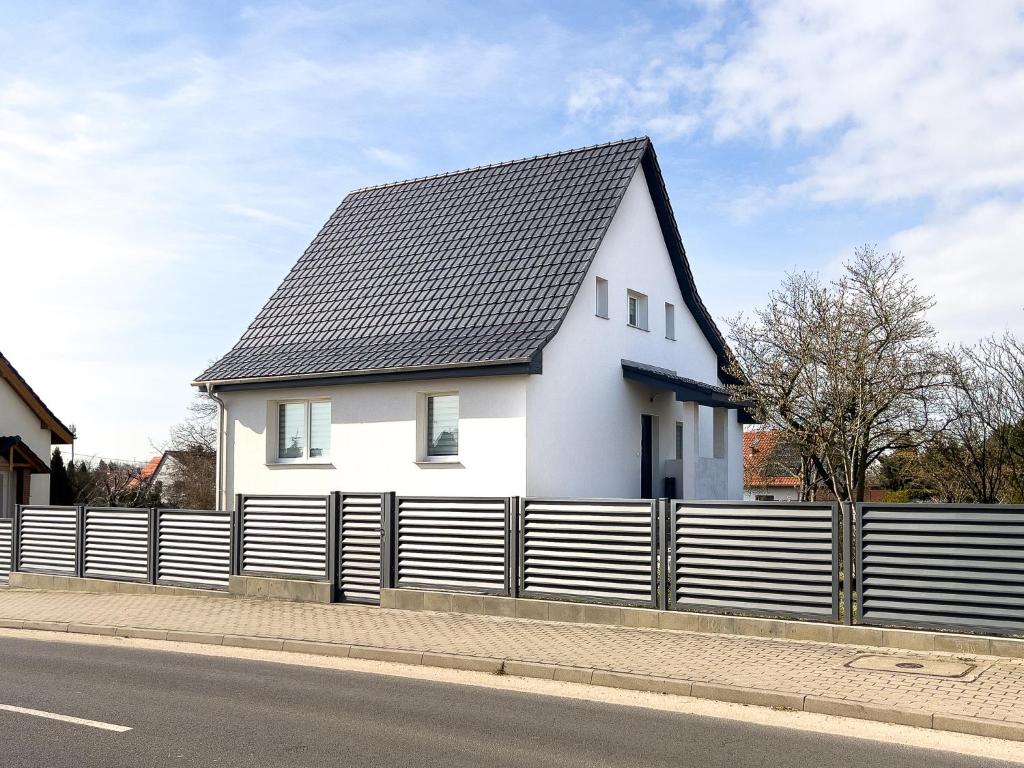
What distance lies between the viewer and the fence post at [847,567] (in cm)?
1094

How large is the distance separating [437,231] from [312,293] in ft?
10.2

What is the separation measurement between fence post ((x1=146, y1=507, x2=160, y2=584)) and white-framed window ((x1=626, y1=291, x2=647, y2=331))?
1067 centimetres

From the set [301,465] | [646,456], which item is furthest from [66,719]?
[646,456]

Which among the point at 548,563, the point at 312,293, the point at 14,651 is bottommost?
the point at 14,651

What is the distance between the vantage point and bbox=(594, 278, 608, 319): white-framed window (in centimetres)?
2128

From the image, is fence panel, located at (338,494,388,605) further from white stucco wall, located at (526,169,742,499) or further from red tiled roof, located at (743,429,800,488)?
red tiled roof, located at (743,429,800,488)

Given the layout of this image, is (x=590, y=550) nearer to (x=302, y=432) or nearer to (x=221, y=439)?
(x=302, y=432)

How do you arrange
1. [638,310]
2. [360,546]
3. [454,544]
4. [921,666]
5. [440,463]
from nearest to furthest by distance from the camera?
[921,666] → [454,544] → [360,546] → [440,463] → [638,310]

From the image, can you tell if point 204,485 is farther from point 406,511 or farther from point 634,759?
point 634,759

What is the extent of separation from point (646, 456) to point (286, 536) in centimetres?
948

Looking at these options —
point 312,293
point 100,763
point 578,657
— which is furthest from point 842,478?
point 100,763

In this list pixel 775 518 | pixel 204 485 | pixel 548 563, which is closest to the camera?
pixel 775 518

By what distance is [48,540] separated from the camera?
727 inches

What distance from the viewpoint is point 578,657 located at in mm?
10422
